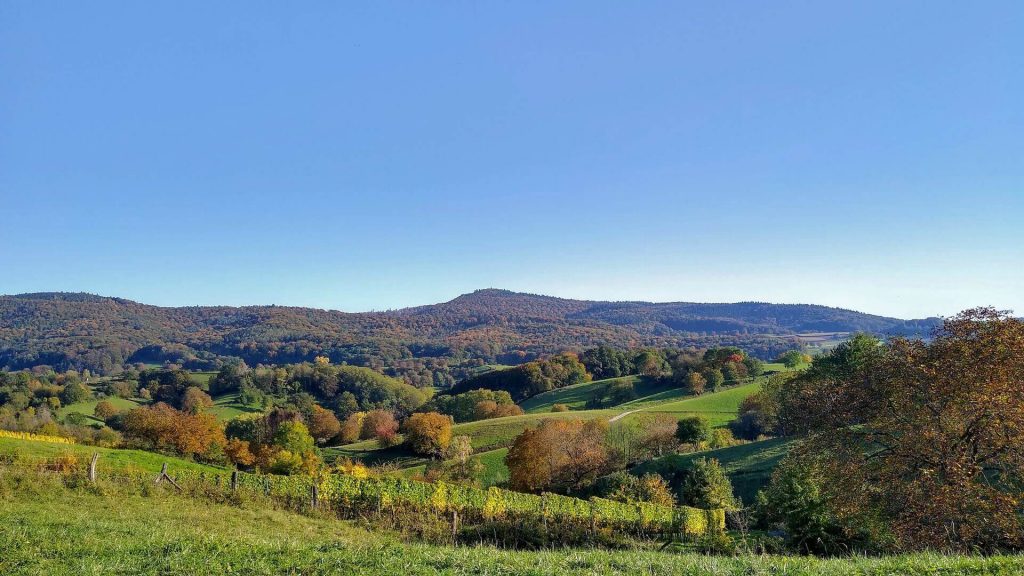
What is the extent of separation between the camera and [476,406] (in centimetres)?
10388

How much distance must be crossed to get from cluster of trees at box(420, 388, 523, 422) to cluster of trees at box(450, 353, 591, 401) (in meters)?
20.0

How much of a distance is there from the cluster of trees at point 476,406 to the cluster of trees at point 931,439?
85344 mm

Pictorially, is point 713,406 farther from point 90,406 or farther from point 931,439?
point 90,406

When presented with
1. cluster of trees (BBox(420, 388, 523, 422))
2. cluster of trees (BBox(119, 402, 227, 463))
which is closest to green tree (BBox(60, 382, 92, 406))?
cluster of trees (BBox(119, 402, 227, 463))

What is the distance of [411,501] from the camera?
28.2 m

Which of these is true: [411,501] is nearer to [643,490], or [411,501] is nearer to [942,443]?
[643,490]

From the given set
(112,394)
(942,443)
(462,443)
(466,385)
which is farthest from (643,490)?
(112,394)

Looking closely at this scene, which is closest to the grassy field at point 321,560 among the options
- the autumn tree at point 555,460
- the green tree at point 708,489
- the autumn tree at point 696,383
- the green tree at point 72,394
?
the green tree at point 708,489

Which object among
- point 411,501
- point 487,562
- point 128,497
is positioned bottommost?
point 411,501

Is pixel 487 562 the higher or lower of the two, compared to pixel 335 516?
higher

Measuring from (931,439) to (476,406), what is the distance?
93.7 meters

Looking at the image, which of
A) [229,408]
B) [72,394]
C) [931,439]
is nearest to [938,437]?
[931,439]

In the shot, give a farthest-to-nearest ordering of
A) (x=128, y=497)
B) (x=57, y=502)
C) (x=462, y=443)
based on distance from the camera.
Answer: (x=462, y=443) → (x=128, y=497) → (x=57, y=502)

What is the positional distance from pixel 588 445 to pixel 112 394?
422 ft
